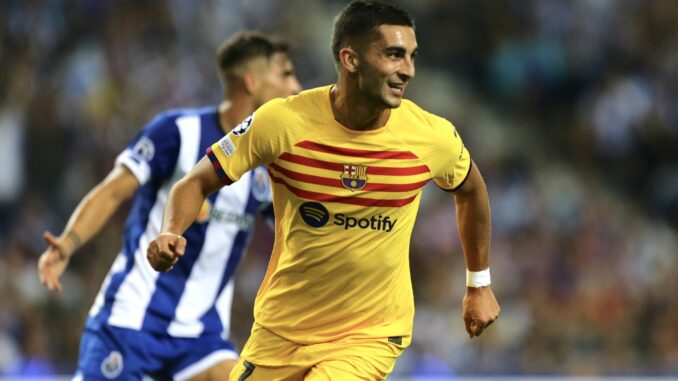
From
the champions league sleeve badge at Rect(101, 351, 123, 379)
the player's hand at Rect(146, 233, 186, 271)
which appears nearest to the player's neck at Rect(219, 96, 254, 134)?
the champions league sleeve badge at Rect(101, 351, 123, 379)

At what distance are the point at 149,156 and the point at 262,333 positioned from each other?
1.36 metres

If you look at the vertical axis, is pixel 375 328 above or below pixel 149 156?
below

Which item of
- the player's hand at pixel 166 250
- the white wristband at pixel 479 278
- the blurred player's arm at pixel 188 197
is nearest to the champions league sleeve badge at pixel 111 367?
the blurred player's arm at pixel 188 197

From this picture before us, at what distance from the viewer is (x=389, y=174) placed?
461cm

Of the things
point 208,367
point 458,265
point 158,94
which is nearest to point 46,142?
point 158,94

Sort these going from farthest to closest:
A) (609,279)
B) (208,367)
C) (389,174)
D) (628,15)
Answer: (628,15) < (609,279) < (208,367) < (389,174)

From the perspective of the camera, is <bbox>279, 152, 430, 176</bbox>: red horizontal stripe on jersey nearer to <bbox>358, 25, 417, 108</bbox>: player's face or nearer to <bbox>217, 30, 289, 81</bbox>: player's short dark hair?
<bbox>358, 25, 417, 108</bbox>: player's face

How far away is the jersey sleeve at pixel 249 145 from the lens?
4.55 metres

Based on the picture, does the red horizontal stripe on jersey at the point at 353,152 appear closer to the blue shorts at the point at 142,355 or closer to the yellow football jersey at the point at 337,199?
the yellow football jersey at the point at 337,199

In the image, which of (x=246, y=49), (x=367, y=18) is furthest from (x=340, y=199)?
(x=246, y=49)

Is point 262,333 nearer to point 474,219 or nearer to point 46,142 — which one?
point 474,219

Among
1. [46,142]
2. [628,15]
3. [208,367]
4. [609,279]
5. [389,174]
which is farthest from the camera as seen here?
[628,15]

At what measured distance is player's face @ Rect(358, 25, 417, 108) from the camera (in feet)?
14.8

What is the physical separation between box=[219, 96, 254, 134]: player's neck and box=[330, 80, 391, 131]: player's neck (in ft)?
4.70
